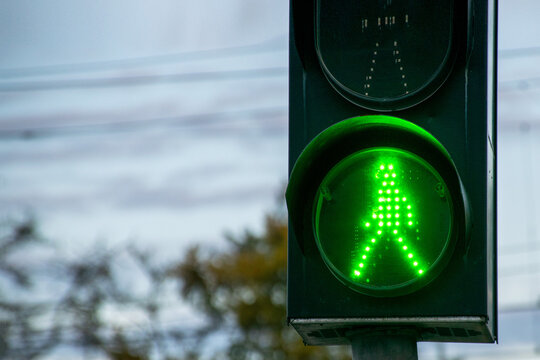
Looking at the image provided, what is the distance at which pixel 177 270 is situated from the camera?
88.7 ft

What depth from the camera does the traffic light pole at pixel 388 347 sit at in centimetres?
279

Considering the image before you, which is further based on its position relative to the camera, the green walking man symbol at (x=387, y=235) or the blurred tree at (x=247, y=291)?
the blurred tree at (x=247, y=291)

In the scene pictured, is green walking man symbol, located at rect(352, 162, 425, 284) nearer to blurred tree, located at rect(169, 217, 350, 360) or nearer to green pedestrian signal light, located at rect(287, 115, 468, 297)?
green pedestrian signal light, located at rect(287, 115, 468, 297)

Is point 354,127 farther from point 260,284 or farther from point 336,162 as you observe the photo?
point 260,284

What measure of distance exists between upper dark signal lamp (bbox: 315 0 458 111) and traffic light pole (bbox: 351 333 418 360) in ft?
1.99

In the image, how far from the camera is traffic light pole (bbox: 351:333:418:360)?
279 cm

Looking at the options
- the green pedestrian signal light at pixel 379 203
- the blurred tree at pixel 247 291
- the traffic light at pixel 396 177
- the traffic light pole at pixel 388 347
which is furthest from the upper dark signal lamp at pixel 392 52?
the blurred tree at pixel 247 291

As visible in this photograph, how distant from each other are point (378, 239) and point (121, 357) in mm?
22220

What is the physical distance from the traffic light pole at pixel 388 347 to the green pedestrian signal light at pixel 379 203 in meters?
0.14

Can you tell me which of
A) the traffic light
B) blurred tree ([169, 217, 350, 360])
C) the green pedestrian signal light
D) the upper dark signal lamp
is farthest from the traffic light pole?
blurred tree ([169, 217, 350, 360])

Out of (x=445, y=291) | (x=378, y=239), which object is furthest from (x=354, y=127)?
(x=445, y=291)

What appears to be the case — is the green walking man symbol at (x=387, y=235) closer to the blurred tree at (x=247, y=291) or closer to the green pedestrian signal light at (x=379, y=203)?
the green pedestrian signal light at (x=379, y=203)

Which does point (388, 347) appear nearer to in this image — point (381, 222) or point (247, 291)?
point (381, 222)

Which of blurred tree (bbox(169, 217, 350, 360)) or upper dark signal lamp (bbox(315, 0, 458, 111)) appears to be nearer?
upper dark signal lamp (bbox(315, 0, 458, 111))
